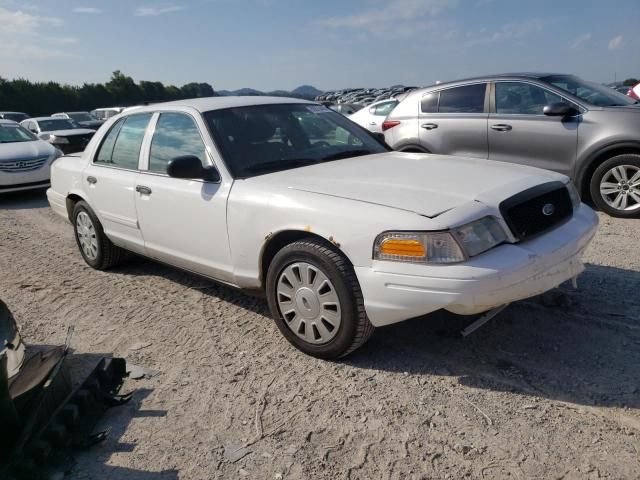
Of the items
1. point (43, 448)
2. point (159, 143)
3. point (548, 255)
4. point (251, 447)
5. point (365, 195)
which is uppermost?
point (159, 143)

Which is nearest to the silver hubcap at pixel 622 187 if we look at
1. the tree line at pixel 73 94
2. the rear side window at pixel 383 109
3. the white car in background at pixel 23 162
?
the rear side window at pixel 383 109

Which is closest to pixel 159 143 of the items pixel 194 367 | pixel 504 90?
pixel 194 367

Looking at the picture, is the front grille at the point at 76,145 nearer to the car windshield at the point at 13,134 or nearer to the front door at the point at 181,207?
the car windshield at the point at 13,134

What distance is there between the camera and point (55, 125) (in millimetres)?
17203

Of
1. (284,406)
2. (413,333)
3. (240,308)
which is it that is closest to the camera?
(284,406)

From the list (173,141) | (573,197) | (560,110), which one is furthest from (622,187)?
(173,141)

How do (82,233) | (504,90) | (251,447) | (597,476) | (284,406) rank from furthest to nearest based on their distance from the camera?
(504,90) < (82,233) < (284,406) < (251,447) < (597,476)

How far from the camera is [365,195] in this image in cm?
308

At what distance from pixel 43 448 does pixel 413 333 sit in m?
2.23

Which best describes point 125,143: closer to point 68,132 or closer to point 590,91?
point 590,91

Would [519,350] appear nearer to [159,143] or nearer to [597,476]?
[597,476]

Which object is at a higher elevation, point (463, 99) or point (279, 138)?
point (463, 99)

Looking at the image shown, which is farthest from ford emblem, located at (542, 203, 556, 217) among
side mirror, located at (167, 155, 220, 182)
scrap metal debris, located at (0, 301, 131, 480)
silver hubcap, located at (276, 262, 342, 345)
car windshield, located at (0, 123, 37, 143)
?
car windshield, located at (0, 123, 37, 143)

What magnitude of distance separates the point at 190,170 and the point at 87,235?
2286 mm
